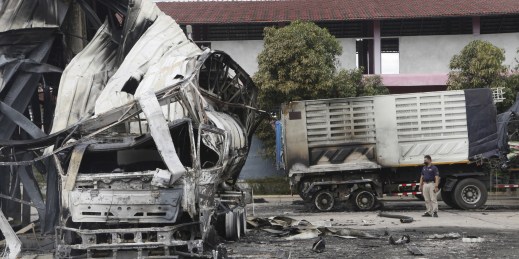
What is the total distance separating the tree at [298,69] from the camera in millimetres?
21438

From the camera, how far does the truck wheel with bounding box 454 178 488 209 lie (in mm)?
17609

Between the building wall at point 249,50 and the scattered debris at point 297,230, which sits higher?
the building wall at point 249,50

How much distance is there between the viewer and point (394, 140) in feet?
58.2

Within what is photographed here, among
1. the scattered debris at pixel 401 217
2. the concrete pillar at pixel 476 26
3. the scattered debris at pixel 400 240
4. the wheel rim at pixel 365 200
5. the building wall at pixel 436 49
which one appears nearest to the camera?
the scattered debris at pixel 400 240

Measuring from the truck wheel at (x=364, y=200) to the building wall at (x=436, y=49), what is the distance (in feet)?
Result: 33.3

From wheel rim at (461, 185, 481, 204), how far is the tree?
6019 mm

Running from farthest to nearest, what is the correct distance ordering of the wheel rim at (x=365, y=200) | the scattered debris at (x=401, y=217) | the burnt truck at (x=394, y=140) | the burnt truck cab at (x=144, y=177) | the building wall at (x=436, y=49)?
the building wall at (x=436, y=49), the wheel rim at (x=365, y=200), the burnt truck at (x=394, y=140), the scattered debris at (x=401, y=217), the burnt truck cab at (x=144, y=177)

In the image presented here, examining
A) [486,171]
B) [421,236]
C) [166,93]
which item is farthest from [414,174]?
[166,93]

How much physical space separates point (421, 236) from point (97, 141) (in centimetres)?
657

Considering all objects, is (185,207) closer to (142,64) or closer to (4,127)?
(142,64)

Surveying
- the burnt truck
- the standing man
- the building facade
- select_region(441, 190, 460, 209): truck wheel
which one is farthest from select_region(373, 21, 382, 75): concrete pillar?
the standing man

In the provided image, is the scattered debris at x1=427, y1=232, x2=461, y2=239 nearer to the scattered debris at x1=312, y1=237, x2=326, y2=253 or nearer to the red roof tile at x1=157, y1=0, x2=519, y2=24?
the scattered debris at x1=312, y1=237, x2=326, y2=253

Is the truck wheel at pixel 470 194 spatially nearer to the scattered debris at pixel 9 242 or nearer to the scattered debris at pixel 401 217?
the scattered debris at pixel 401 217

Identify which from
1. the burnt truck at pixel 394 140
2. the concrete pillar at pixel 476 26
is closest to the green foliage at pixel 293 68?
the burnt truck at pixel 394 140
